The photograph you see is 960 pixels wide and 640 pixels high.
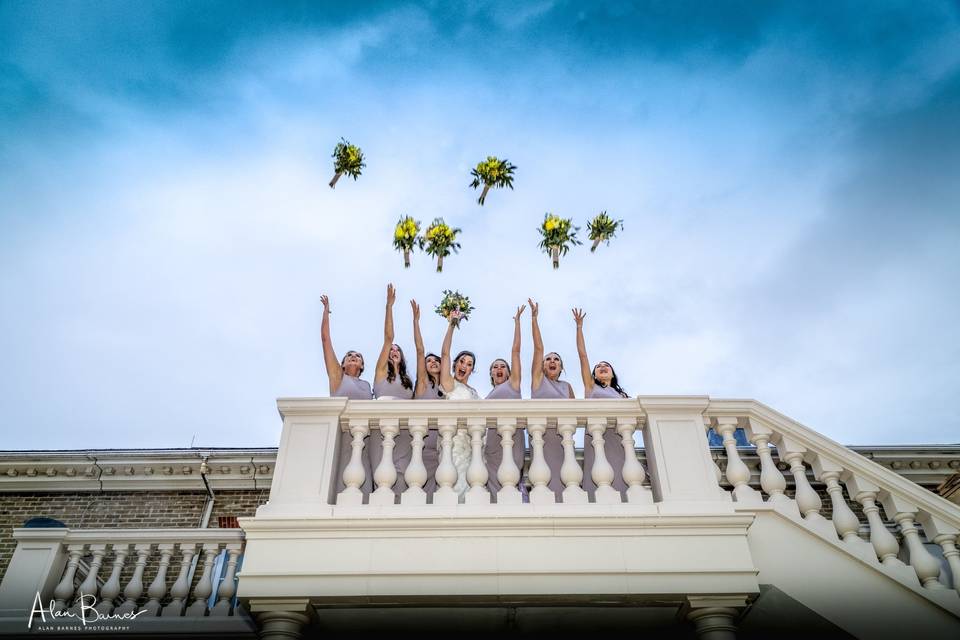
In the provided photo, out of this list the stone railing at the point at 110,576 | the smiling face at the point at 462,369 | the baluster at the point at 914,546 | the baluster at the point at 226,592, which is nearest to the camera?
the baluster at the point at 914,546

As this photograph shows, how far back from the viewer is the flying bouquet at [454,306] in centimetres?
640

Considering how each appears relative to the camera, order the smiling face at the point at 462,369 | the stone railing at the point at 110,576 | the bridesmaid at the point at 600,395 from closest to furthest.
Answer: the bridesmaid at the point at 600,395 < the stone railing at the point at 110,576 < the smiling face at the point at 462,369

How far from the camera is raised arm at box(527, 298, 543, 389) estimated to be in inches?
230

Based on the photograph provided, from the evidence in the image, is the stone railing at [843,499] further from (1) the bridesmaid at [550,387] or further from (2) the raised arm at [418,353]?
(2) the raised arm at [418,353]

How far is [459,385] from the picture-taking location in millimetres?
5949

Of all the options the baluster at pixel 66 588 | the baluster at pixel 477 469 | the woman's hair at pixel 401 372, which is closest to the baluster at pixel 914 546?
the baluster at pixel 477 469

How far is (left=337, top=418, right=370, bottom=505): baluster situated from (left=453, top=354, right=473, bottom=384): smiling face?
1.27 m

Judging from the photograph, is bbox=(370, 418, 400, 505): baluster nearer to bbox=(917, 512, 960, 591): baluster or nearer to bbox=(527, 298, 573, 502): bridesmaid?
bbox=(527, 298, 573, 502): bridesmaid

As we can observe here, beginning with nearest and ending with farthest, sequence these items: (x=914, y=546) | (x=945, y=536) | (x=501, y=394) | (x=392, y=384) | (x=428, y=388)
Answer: (x=914, y=546) < (x=945, y=536) < (x=501, y=394) < (x=392, y=384) < (x=428, y=388)

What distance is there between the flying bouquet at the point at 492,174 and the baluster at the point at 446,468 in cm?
192

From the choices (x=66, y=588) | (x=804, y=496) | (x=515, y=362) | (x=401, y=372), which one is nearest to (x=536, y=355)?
(x=515, y=362)

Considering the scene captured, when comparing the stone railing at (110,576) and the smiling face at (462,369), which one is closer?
the stone railing at (110,576)

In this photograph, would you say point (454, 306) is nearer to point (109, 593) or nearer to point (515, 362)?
point (515, 362)

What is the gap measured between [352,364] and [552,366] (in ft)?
5.85
